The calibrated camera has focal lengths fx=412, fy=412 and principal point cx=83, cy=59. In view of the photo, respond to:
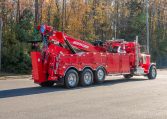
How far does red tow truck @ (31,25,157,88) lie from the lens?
1992cm

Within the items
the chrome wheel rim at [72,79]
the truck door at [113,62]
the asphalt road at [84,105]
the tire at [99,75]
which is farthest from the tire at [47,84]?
the truck door at [113,62]

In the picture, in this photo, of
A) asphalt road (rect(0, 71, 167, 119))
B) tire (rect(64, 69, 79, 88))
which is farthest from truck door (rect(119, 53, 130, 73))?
asphalt road (rect(0, 71, 167, 119))

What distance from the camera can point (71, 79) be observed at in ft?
66.5

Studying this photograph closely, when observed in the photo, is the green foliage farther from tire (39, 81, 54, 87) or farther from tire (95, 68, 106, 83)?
tire (39, 81, 54, 87)

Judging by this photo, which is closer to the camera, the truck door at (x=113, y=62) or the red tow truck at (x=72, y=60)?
the red tow truck at (x=72, y=60)

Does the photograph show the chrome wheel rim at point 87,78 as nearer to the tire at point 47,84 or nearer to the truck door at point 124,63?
the tire at point 47,84

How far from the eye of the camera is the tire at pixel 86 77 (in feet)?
68.4

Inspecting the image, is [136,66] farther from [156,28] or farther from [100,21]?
[156,28]

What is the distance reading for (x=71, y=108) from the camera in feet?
41.9

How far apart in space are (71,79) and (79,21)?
33022mm

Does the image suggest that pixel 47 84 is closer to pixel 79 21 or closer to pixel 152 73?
pixel 152 73

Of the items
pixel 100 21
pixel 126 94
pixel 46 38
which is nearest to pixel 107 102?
pixel 126 94

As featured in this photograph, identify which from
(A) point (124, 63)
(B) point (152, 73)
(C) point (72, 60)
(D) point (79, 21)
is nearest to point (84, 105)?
(C) point (72, 60)

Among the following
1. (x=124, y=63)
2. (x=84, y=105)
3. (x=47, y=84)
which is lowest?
(x=84, y=105)
